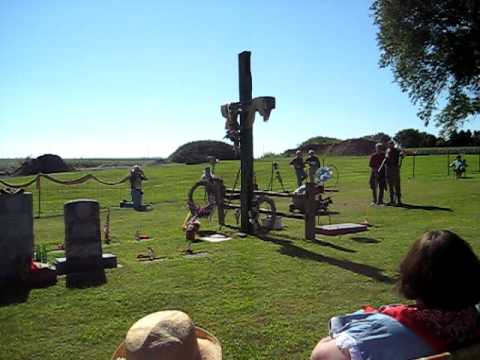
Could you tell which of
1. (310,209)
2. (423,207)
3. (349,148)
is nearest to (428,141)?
(349,148)

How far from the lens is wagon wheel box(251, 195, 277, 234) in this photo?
11180 mm

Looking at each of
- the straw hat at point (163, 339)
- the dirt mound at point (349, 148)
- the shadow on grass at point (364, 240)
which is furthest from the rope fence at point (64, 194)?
the dirt mound at point (349, 148)

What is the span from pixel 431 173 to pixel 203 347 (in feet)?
102

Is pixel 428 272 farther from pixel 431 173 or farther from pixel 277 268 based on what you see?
pixel 431 173

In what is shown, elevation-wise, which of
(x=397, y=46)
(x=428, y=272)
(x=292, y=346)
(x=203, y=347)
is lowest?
(x=292, y=346)

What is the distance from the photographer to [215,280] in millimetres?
6832

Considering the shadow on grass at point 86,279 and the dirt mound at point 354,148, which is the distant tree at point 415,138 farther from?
the shadow on grass at point 86,279

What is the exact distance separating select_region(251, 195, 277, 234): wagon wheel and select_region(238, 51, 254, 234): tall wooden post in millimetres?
140

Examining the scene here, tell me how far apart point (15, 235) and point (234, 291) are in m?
3.28

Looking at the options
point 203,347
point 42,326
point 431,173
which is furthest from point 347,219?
point 431,173

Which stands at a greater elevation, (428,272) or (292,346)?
(428,272)

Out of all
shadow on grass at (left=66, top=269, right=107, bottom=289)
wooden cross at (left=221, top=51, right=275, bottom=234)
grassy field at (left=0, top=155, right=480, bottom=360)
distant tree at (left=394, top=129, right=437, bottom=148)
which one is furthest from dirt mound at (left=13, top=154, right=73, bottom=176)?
distant tree at (left=394, top=129, right=437, bottom=148)

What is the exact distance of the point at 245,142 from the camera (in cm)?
1119

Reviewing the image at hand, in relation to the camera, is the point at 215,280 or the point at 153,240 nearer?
the point at 215,280
